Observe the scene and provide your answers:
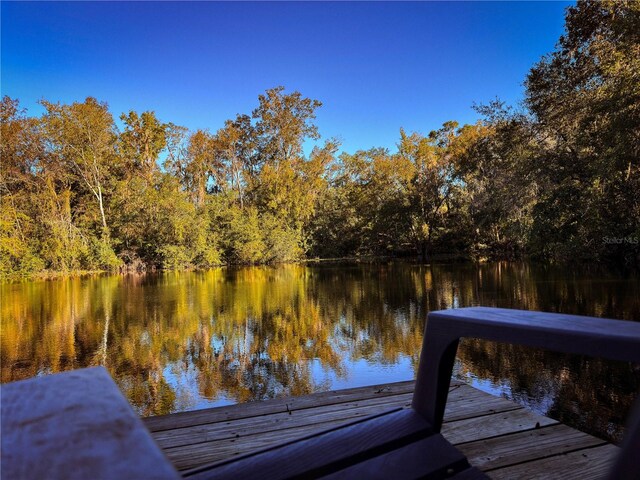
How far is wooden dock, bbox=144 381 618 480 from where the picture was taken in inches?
55.9

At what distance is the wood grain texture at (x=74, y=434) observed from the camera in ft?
1.13

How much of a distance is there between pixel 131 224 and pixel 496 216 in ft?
52.1

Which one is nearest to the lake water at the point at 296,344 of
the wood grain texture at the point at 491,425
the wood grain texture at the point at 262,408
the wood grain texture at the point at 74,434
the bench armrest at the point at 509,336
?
the wood grain texture at the point at 491,425

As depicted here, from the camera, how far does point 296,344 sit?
16.4ft

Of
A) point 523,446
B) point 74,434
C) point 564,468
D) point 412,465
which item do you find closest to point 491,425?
point 523,446

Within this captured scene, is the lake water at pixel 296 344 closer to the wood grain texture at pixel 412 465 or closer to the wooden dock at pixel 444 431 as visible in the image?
the wooden dock at pixel 444 431

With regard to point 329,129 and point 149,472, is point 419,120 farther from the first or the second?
point 149,472

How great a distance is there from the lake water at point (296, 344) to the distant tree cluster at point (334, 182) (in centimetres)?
253

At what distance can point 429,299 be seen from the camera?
774cm

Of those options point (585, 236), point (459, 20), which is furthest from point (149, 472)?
point (459, 20)

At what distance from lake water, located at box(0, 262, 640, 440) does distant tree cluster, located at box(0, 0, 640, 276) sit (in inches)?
99.6

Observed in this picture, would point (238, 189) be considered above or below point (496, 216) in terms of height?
above

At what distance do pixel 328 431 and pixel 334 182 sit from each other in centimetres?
2829

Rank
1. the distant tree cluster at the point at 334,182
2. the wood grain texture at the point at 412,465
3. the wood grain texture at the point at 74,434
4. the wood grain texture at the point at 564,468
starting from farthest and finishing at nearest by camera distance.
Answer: the distant tree cluster at the point at 334,182 → the wood grain texture at the point at 564,468 → the wood grain texture at the point at 412,465 → the wood grain texture at the point at 74,434
